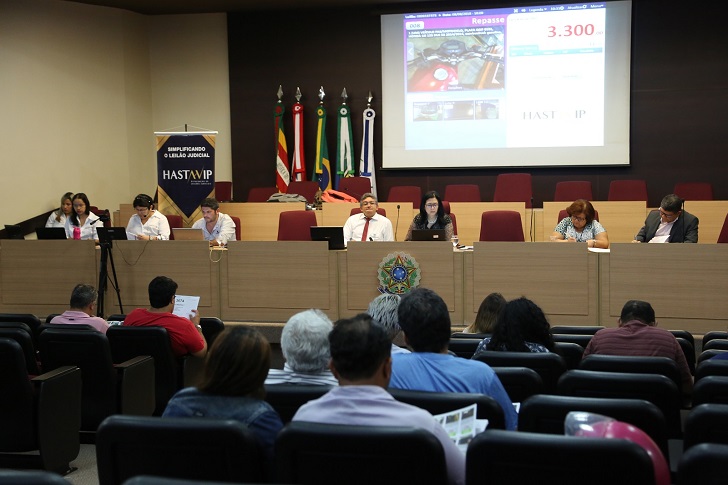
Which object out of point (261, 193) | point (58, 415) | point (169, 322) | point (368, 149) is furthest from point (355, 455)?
point (368, 149)

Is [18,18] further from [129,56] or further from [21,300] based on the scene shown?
[21,300]

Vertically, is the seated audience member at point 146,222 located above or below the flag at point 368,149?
below

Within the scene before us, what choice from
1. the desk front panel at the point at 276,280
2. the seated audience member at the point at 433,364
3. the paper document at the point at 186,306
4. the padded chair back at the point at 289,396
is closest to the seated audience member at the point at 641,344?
the seated audience member at the point at 433,364

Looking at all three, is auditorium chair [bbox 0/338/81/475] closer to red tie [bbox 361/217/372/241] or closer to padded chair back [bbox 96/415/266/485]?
padded chair back [bbox 96/415/266/485]

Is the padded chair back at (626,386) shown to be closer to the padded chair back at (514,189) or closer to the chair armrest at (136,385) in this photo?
the chair armrest at (136,385)

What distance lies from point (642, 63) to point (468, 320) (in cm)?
634

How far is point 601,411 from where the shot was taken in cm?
214

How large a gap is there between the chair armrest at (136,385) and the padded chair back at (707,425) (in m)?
2.74

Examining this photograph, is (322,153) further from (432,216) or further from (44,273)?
(44,273)

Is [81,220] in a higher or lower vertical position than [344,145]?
lower

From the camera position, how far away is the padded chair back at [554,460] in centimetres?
157

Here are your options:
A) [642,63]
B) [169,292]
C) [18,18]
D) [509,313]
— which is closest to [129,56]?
[18,18]

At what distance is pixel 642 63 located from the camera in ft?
35.6

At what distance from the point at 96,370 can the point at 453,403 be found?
2363 millimetres
